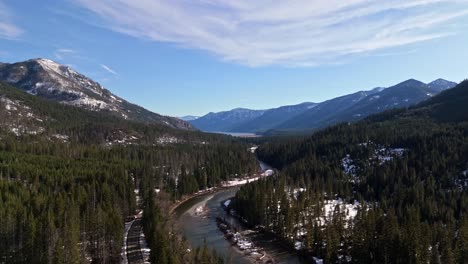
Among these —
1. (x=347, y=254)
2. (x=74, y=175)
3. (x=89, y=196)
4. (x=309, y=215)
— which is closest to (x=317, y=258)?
(x=347, y=254)

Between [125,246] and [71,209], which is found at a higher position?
[71,209]

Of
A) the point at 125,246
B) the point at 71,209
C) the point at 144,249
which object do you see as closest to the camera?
the point at 144,249

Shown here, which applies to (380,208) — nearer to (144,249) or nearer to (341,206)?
(341,206)

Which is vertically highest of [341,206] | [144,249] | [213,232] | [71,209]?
[71,209]

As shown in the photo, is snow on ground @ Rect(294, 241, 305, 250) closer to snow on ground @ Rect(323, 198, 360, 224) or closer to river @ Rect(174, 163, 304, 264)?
river @ Rect(174, 163, 304, 264)

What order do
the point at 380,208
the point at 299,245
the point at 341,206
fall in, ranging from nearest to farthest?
the point at 299,245 → the point at 380,208 → the point at 341,206

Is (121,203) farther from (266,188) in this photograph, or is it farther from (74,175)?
(266,188)

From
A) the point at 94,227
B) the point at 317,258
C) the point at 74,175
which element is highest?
the point at 74,175

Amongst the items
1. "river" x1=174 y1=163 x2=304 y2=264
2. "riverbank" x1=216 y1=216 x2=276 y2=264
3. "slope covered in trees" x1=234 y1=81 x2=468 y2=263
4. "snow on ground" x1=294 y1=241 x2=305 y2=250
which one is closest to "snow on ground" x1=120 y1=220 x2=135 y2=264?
"river" x1=174 y1=163 x2=304 y2=264

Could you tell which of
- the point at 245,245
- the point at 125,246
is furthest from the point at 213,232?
the point at 125,246
